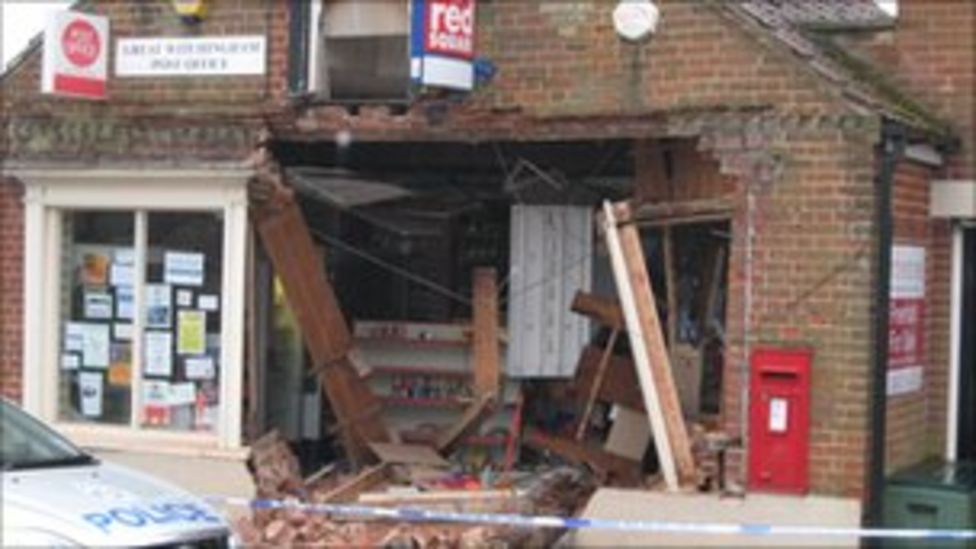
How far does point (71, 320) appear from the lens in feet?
40.3

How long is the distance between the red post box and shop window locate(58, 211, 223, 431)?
3920 millimetres

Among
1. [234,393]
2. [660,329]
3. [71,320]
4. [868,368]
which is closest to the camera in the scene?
[868,368]

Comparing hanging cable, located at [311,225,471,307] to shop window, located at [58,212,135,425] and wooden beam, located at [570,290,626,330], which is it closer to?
wooden beam, located at [570,290,626,330]

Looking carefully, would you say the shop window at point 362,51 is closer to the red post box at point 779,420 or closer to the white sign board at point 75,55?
the white sign board at point 75,55

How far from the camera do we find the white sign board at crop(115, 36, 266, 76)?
1153 cm

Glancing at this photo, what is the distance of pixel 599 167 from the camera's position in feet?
40.3

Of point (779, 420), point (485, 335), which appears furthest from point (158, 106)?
point (779, 420)

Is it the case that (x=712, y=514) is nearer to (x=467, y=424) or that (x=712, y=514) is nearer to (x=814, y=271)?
(x=814, y=271)

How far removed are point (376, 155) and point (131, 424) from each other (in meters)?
2.82

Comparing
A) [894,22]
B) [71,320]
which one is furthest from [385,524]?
[894,22]

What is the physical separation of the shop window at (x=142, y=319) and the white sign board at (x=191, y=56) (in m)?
1.03

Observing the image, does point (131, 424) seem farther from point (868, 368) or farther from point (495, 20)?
point (868, 368)

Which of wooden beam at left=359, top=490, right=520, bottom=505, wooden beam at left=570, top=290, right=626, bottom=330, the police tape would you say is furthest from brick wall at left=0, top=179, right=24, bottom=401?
wooden beam at left=570, top=290, right=626, bottom=330

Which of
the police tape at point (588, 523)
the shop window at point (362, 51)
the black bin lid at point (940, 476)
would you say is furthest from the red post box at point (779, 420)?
the shop window at point (362, 51)
